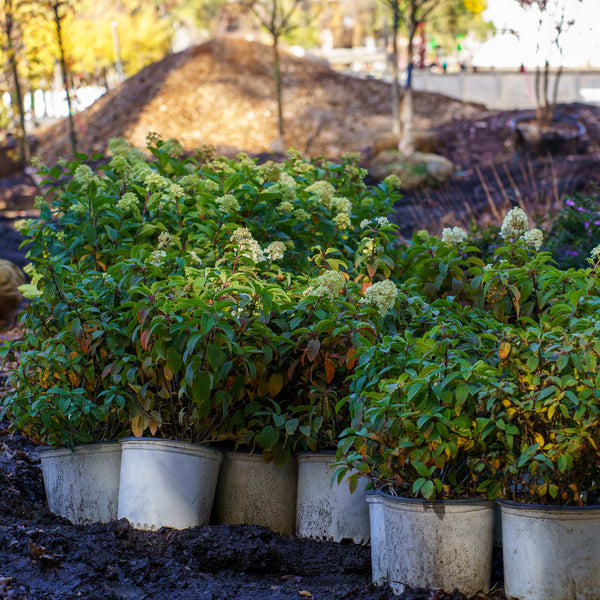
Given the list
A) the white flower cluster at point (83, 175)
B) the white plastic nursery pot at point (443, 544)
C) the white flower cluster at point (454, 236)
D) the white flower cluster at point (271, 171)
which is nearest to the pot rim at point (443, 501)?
the white plastic nursery pot at point (443, 544)

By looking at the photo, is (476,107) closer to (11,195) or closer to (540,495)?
(11,195)

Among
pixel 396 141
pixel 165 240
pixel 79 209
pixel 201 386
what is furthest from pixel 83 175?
pixel 396 141

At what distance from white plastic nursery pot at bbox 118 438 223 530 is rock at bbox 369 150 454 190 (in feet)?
31.3

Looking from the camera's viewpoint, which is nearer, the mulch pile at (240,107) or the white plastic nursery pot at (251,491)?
the white plastic nursery pot at (251,491)

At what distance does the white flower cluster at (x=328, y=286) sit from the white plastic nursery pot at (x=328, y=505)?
62 cm

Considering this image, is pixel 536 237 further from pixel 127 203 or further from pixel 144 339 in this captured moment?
pixel 127 203

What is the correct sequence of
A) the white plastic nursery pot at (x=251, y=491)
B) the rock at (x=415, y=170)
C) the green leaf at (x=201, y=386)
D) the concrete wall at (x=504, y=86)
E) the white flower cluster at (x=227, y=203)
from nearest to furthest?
the green leaf at (x=201, y=386)
the white plastic nursery pot at (x=251, y=491)
the white flower cluster at (x=227, y=203)
the rock at (x=415, y=170)
the concrete wall at (x=504, y=86)

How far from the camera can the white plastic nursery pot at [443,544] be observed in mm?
2408

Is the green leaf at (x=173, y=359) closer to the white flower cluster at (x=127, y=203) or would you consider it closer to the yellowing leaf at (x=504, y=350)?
the white flower cluster at (x=127, y=203)

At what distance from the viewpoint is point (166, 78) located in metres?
18.9

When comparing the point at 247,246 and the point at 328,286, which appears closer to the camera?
the point at 328,286

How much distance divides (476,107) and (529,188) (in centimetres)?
904

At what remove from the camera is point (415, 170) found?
12430 mm

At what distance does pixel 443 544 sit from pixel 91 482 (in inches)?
59.5
